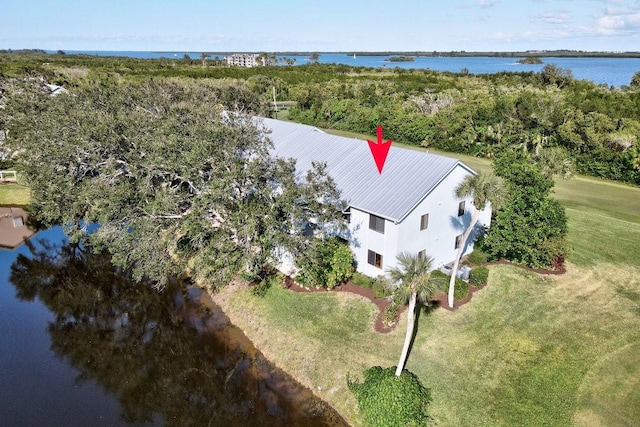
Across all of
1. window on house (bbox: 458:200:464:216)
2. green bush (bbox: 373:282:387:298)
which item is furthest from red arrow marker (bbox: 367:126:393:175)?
green bush (bbox: 373:282:387:298)

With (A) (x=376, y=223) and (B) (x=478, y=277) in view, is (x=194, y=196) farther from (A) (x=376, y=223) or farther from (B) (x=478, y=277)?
(B) (x=478, y=277)

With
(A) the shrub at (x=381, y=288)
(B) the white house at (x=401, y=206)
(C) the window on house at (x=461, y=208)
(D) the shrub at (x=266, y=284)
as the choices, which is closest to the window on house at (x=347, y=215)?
(B) the white house at (x=401, y=206)

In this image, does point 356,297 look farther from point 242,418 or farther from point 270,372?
point 242,418

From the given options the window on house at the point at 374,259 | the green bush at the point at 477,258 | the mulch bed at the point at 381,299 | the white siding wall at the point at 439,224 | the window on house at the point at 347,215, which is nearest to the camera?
the mulch bed at the point at 381,299

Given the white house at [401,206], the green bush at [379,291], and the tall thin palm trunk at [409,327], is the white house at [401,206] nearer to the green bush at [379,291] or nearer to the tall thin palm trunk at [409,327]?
the green bush at [379,291]

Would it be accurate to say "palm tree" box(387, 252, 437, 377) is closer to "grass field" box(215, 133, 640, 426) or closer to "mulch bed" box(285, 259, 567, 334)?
"grass field" box(215, 133, 640, 426)

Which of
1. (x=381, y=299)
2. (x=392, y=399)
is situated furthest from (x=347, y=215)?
(x=392, y=399)

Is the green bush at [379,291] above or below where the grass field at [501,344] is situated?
above
